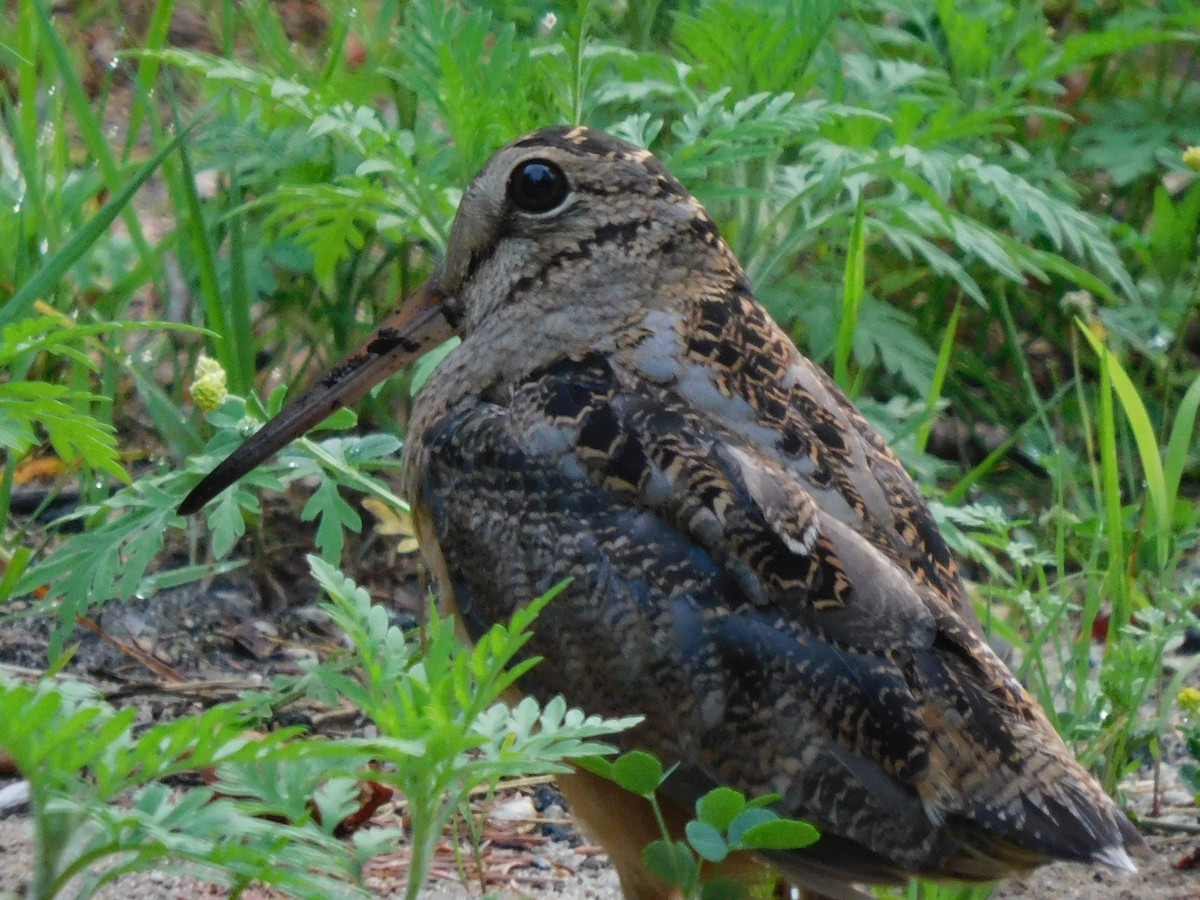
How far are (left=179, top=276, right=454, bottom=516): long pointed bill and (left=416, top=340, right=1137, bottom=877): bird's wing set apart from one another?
20.4 inches

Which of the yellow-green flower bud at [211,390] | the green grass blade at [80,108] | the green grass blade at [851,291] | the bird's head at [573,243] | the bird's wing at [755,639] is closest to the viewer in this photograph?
the bird's wing at [755,639]

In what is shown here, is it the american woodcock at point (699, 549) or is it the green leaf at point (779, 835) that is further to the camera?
the american woodcock at point (699, 549)

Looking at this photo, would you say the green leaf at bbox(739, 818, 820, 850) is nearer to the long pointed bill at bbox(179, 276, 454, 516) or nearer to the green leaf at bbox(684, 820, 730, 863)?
the green leaf at bbox(684, 820, 730, 863)

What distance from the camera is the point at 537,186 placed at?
3359 mm

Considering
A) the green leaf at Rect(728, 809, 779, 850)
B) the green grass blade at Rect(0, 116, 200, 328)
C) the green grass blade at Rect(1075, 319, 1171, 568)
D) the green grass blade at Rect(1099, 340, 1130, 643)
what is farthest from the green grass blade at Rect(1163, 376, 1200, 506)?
the green grass blade at Rect(0, 116, 200, 328)

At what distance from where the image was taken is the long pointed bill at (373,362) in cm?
353

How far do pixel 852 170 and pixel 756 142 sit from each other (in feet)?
0.72

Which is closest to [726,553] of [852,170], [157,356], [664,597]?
[664,597]

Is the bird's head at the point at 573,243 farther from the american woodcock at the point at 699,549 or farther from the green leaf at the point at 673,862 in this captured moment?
the green leaf at the point at 673,862

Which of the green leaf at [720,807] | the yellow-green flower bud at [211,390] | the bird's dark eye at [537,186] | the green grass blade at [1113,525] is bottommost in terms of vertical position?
the green grass blade at [1113,525]

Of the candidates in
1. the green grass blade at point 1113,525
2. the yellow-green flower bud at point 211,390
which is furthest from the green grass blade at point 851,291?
the yellow-green flower bud at point 211,390

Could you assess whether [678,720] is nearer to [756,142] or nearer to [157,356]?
[756,142]

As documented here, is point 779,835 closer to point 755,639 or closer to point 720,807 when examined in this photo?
point 720,807

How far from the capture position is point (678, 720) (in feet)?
9.57
